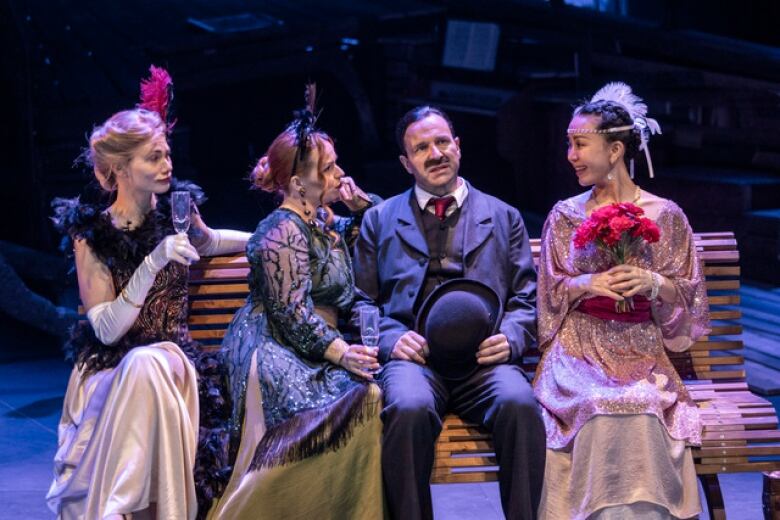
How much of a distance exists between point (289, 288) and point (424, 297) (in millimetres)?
605

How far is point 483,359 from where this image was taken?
4352 mm

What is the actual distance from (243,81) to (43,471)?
4267 millimetres

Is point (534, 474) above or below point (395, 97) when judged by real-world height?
below

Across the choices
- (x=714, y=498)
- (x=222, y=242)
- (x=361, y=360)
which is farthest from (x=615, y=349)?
(x=222, y=242)

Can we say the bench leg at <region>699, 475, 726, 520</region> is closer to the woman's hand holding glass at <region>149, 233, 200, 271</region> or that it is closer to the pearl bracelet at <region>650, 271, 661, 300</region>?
the pearl bracelet at <region>650, 271, 661, 300</region>

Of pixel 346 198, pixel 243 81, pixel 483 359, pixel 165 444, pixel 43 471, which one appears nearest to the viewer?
pixel 165 444

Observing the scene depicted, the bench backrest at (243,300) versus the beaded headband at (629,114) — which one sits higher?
the beaded headband at (629,114)

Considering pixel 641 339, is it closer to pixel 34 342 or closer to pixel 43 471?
pixel 43 471

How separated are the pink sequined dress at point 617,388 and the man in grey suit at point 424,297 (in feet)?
0.38

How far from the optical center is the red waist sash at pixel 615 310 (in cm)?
447

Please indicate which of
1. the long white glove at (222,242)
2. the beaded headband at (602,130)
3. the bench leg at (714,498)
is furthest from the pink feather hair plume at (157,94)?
the bench leg at (714,498)

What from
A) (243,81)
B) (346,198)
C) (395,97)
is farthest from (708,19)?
(346,198)

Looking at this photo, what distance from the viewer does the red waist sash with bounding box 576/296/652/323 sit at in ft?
14.7

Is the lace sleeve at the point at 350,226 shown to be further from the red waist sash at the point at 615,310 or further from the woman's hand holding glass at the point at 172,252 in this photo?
the red waist sash at the point at 615,310
